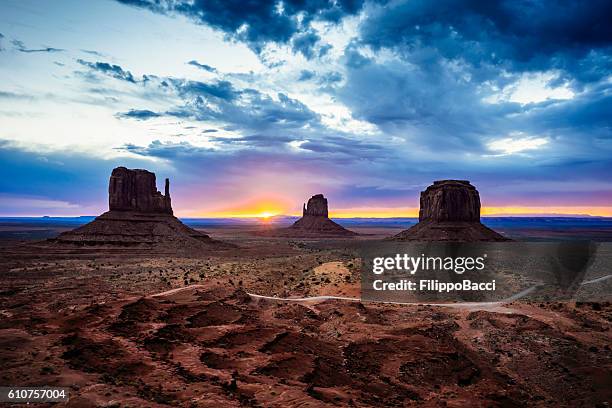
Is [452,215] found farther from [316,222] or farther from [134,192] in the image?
[316,222]

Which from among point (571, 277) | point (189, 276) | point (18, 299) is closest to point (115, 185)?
point (189, 276)

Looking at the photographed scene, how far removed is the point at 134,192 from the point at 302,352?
283ft

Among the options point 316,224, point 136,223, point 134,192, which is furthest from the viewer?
point 316,224

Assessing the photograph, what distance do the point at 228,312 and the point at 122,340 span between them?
22.3ft

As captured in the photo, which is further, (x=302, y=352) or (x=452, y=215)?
(x=452, y=215)

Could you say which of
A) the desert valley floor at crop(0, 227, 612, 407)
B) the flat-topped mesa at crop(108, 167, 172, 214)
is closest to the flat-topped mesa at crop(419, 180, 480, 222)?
the desert valley floor at crop(0, 227, 612, 407)

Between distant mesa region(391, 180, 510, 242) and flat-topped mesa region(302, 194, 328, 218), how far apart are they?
286 feet

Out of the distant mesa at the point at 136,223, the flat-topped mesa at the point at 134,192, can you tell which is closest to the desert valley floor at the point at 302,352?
the distant mesa at the point at 136,223

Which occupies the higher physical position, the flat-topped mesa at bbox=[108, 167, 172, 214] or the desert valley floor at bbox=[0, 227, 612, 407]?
the flat-topped mesa at bbox=[108, 167, 172, 214]

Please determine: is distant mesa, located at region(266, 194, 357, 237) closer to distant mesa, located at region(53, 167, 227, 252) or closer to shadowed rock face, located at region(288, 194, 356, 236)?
shadowed rock face, located at region(288, 194, 356, 236)

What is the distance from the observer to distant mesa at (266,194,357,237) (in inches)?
6565

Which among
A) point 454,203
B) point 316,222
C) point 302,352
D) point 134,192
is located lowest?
point 302,352

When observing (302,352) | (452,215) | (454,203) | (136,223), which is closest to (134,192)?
(136,223)

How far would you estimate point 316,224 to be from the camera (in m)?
172
